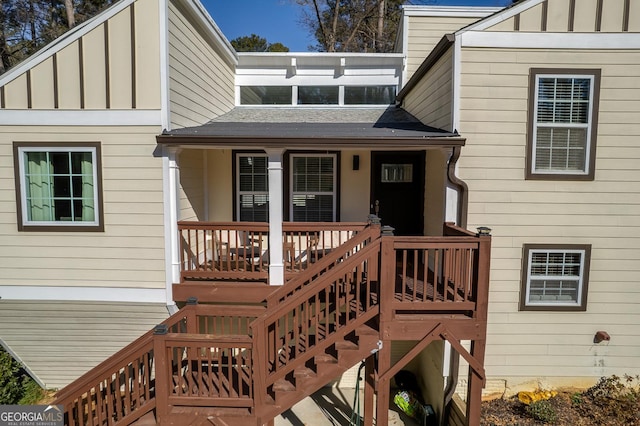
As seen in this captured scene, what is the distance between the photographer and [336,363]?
385cm

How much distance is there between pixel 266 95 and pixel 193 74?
269cm

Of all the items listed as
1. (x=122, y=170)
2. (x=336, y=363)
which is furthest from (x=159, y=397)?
(x=122, y=170)

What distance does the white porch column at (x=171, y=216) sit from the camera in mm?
4824

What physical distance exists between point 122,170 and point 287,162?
310 cm

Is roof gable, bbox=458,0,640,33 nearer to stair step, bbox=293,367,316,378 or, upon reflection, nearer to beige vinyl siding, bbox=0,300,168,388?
stair step, bbox=293,367,316,378

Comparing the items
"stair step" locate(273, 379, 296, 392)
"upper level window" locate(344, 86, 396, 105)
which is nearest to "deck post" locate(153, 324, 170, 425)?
"stair step" locate(273, 379, 296, 392)

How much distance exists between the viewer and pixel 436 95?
554 cm

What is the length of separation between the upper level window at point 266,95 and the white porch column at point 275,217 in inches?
151

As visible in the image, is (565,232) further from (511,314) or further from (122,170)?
(122,170)

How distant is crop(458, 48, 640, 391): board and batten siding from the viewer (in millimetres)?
4734

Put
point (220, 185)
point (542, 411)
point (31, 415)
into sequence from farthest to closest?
point (220, 185) → point (542, 411) → point (31, 415)

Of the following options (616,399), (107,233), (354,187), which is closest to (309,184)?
(354,187)

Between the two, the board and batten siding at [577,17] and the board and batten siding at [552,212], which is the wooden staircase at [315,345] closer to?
the board and batten siding at [552,212]

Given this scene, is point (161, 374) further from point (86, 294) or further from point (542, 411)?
point (542, 411)
